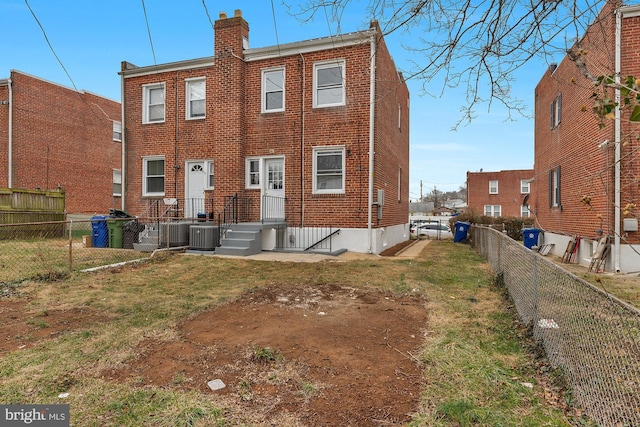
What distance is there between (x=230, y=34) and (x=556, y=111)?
43.6ft

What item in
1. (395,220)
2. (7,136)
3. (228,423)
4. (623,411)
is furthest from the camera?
(7,136)

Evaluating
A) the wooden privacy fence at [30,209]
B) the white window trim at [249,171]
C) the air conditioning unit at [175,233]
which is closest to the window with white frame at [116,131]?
the wooden privacy fence at [30,209]

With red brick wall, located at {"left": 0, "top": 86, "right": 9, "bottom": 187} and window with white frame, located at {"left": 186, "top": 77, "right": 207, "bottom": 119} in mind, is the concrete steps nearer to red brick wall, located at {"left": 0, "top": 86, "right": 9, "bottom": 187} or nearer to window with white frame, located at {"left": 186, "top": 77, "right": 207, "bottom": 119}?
window with white frame, located at {"left": 186, "top": 77, "right": 207, "bottom": 119}

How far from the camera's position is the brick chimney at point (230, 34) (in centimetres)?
1364

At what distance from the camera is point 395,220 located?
55.0ft

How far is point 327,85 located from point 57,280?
970 cm

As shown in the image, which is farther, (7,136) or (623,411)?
(7,136)

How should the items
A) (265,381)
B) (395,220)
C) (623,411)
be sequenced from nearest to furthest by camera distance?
1. (623,411)
2. (265,381)
3. (395,220)

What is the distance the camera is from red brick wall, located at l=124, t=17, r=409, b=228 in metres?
12.7

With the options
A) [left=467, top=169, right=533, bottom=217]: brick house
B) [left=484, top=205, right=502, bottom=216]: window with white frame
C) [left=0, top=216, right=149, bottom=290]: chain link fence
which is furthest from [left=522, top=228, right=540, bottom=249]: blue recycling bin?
[left=484, top=205, right=502, bottom=216]: window with white frame

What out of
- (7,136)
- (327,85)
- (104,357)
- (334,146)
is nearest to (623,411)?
(104,357)

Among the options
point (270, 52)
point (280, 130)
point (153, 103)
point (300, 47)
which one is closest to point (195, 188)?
point (153, 103)

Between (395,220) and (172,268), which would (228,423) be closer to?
(172,268)

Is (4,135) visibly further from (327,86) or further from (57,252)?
(327,86)
